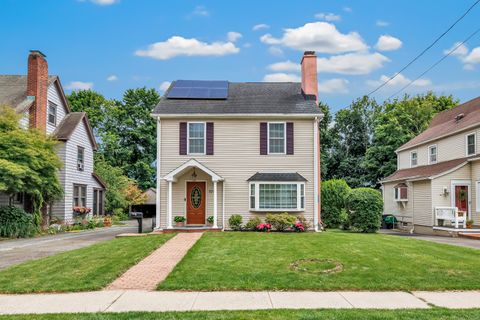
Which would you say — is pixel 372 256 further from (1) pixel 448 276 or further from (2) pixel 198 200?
(2) pixel 198 200

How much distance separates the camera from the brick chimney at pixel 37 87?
22.2 m

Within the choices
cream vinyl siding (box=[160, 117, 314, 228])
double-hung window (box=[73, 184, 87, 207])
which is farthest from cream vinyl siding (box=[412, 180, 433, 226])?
double-hung window (box=[73, 184, 87, 207])

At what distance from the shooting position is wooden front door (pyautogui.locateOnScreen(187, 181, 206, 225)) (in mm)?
19047

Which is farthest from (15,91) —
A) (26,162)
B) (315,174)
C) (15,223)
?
(315,174)

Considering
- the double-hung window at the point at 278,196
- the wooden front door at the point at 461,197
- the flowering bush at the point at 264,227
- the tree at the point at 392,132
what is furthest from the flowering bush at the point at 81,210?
the tree at the point at 392,132

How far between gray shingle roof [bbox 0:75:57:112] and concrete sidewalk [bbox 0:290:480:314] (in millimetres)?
17045

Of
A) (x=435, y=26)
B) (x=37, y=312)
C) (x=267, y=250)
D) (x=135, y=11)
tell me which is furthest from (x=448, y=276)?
(x=135, y=11)

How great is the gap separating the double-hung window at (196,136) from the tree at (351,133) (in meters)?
26.5

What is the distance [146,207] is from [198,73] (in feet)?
59.5

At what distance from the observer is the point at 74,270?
9.67 metres

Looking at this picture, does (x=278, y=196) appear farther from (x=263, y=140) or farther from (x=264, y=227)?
(x=263, y=140)

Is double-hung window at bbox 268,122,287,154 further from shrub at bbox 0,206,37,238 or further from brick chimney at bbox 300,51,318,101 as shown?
shrub at bbox 0,206,37,238

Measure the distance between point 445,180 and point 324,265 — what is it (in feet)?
51.8

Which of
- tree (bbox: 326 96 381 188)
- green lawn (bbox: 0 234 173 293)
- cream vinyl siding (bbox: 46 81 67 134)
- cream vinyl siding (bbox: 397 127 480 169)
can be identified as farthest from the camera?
tree (bbox: 326 96 381 188)
